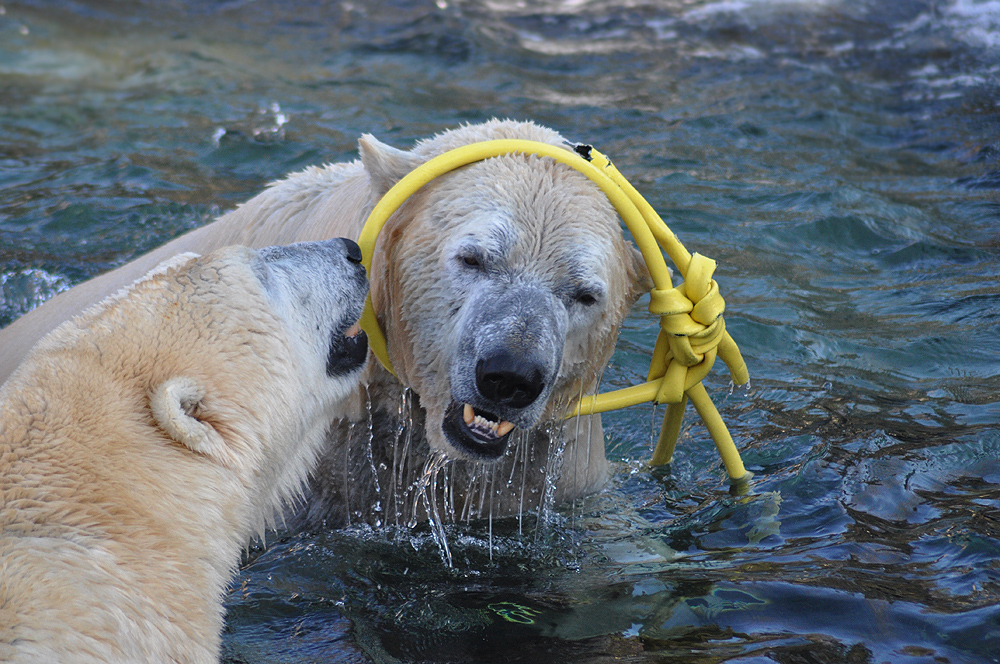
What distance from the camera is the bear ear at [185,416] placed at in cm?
226

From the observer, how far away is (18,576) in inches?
81.4

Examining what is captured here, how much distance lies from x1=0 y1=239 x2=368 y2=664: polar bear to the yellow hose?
0.51 meters

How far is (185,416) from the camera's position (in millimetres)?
2281

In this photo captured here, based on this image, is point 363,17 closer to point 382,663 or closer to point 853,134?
point 853,134

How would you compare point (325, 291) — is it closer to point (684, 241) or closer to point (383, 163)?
point (383, 163)

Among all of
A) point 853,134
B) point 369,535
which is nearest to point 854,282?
point 853,134

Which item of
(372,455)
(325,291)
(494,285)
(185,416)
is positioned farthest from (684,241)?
(185,416)

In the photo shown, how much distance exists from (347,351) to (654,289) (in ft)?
3.67

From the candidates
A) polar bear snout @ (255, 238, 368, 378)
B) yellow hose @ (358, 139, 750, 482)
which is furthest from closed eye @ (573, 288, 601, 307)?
polar bear snout @ (255, 238, 368, 378)

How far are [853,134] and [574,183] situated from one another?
578cm

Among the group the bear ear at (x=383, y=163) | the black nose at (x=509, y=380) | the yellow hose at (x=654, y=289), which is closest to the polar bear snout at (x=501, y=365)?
the black nose at (x=509, y=380)

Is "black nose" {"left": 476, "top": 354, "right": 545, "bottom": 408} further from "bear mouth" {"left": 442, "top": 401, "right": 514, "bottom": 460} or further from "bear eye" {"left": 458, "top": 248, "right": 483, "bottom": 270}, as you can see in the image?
"bear eye" {"left": 458, "top": 248, "right": 483, "bottom": 270}

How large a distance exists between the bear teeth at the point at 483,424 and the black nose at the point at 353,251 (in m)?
0.58

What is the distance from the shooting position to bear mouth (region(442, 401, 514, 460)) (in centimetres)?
295
